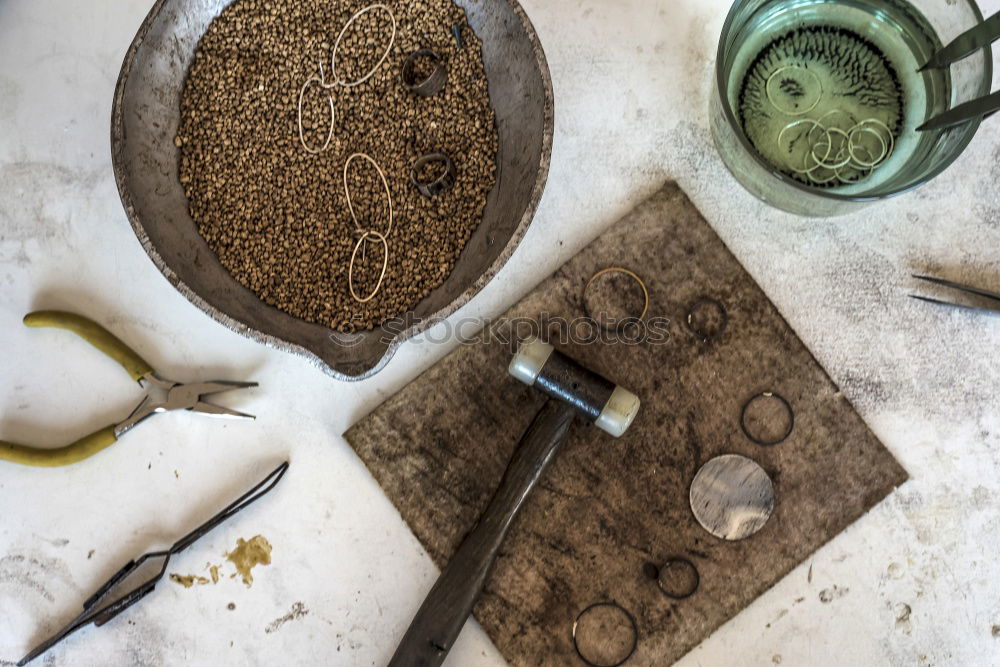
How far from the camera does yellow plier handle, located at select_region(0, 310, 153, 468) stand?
121 centimetres

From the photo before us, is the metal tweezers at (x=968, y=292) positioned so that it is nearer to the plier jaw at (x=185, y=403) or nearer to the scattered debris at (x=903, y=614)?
the scattered debris at (x=903, y=614)

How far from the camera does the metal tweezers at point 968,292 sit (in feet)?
4.01

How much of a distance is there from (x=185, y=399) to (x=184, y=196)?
0.32m

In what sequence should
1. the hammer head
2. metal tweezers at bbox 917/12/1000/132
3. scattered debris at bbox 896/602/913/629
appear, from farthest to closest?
scattered debris at bbox 896/602/913/629 → the hammer head → metal tweezers at bbox 917/12/1000/132

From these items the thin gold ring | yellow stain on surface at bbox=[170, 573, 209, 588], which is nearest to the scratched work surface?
the thin gold ring

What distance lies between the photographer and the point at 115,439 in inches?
47.8

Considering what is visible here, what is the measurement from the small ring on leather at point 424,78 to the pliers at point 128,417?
54 centimetres

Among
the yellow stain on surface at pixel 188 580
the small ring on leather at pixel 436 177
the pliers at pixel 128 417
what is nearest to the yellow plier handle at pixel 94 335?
the pliers at pixel 128 417

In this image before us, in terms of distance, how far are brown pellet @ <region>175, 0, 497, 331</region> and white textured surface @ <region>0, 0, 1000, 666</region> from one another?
0.39 feet

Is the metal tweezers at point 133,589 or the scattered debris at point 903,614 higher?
the metal tweezers at point 133,589

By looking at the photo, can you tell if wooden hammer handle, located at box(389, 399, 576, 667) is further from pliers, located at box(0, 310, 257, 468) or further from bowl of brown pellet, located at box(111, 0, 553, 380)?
pliers, located at box(0, 310, 257, 468)

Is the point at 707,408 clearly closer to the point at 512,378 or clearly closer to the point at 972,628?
the point at 512,378

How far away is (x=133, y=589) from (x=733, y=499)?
0.96 meters

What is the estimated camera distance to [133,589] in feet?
4.07
